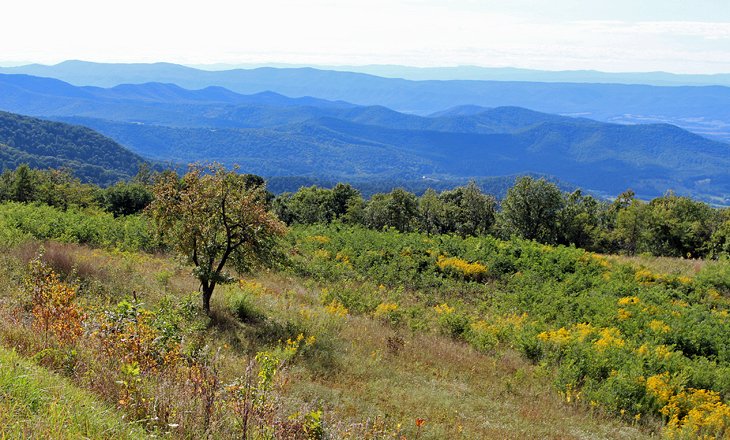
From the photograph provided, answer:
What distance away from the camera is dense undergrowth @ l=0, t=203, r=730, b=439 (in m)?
5.45

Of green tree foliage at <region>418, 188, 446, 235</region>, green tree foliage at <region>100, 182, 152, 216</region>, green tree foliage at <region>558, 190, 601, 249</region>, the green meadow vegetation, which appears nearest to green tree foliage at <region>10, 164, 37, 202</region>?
green tree foliage at <region>100, 182, 152, 216</region>

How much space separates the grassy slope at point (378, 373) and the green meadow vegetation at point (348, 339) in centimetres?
5

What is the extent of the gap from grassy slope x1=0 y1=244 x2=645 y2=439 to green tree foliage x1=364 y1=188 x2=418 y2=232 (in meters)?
45.1

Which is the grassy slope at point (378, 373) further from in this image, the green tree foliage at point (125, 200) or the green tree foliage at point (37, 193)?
the green tree foliage at point (125, 200)

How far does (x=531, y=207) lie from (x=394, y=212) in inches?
690

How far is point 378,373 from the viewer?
9656 mm

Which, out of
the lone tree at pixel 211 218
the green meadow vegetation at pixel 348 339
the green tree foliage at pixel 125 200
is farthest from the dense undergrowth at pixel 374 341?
the green tree foliage at pixel 125 200

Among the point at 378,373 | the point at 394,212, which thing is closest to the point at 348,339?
the point at 378,373

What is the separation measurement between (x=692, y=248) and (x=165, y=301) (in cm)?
4864

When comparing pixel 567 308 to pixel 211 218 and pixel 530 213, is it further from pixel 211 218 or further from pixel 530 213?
pixel 530 213

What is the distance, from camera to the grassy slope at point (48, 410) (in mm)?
3736

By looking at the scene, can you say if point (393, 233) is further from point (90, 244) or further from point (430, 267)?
Result: point (90, 244)

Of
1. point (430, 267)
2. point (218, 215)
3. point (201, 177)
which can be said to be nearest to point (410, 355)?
point (218, 215)

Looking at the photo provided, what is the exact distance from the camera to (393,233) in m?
28.8
